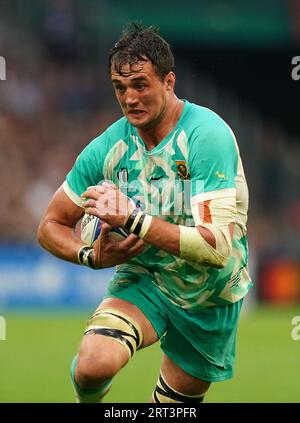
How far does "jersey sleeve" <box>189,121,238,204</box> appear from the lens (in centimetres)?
562

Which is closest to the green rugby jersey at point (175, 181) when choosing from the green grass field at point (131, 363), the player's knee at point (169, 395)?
the player's knee at point (169, 395)

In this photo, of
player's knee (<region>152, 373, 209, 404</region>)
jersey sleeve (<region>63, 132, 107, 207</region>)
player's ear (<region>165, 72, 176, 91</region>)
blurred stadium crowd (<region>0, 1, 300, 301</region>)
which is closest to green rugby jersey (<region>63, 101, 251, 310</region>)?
jersey sleeve (<region>63, 132, 107, 207</region>)

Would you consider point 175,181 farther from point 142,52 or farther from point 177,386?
point 177,386

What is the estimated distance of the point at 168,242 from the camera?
218 inches

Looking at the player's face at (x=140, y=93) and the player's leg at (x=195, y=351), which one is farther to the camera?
the player's leg at (x=195, y=351)

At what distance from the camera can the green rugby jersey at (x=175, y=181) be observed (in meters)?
5.79

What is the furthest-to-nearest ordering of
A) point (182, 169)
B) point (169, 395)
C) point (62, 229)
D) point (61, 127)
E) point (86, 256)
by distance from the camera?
point (61, 127), point (169, 395), point (62, 229), point (86, 256), point (182, 169)

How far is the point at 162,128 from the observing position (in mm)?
5965

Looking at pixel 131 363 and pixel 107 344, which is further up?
pixel 107 344

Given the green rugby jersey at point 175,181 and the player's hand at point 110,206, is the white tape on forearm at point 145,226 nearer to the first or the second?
the player's hand at point 110,206

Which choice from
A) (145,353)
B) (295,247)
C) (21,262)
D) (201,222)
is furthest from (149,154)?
(295,247)

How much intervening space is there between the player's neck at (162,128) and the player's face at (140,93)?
0.33 feet

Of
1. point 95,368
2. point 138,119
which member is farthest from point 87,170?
point 95,368

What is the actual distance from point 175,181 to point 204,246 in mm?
549
